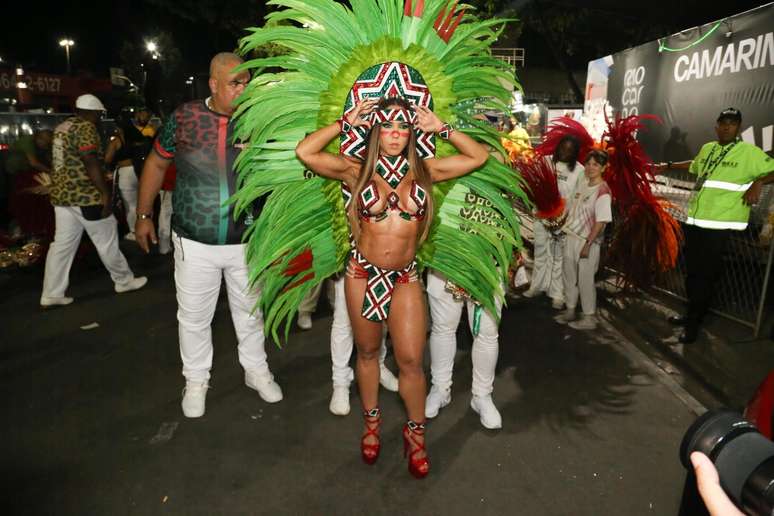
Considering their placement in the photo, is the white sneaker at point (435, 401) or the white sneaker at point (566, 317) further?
the white sneaker at point (566, 317)

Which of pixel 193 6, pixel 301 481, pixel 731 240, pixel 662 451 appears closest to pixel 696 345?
pixel 731 240

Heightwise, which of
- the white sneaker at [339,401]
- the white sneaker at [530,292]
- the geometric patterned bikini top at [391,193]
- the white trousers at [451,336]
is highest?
the geometric patterned bikini top at [391,193]

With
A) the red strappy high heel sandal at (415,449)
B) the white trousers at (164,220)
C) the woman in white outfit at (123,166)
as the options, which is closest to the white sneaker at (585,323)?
the red strappy high heel sandal at (415,449)

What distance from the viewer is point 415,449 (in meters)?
2.81

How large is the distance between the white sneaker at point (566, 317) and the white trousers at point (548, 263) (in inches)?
11.1

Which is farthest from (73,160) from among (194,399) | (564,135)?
(564,135)

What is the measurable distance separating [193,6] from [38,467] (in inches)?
713

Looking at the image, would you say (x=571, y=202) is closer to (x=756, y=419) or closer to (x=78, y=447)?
(x=756, y=419)

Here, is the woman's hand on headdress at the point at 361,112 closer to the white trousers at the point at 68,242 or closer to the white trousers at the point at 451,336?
the white trousers at the point at 451,336

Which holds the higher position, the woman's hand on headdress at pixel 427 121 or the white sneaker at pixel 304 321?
the woman's hand on headdress at pixel 427 121

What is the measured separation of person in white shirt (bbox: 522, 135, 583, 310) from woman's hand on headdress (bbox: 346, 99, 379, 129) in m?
3.19

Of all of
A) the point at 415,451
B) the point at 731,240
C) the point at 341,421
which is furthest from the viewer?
the point at 731,240

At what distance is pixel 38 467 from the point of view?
2.84m

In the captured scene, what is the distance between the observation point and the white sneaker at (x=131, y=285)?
5.73 meters
